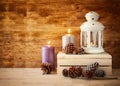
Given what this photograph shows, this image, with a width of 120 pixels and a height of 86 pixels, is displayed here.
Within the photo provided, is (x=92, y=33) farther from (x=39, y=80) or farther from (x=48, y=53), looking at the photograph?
(x=39, y=80)

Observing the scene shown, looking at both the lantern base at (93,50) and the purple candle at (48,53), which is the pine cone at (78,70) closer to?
the lantern base at (93,50)

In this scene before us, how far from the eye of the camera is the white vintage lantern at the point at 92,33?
1.67 metres

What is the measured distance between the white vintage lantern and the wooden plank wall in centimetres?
18

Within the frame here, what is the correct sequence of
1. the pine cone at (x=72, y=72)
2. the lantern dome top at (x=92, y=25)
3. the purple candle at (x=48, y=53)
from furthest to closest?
the purple candle at (x=48, y=53), the lantern dome top at (x=92, y=25), the pine cone at (x=72, y=72)

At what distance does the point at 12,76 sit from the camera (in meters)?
1.63

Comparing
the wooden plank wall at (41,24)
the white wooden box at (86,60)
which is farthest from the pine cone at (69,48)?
the wooden plank wall at (41,24)

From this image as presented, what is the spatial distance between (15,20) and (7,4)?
14 cm

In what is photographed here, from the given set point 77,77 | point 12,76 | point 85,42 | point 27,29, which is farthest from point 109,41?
point 12,76

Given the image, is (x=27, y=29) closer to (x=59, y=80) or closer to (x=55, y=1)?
(x=55, y=1)

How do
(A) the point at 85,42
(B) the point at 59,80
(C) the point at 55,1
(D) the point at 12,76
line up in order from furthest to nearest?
1. (C) the point at 55,1
2. (A) the point at 85,42
3. (D) the point at 12,76
4. (B) the point at 59,80

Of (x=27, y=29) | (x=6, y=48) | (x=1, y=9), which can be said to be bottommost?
(x=6, y=48)

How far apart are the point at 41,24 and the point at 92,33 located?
16.7 inches

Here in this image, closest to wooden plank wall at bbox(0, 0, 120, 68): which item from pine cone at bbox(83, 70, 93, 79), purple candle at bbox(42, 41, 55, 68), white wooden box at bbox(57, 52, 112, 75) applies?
purple candle at bbox(42, 41, 55, 68)

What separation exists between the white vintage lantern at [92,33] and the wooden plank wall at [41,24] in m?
0.18
